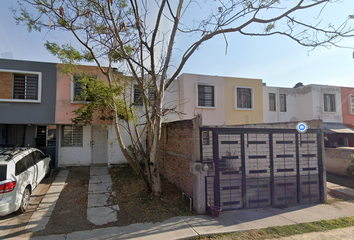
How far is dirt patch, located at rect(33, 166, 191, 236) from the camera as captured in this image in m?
4.71

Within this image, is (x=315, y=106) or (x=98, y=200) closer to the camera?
(x=98, y=200)

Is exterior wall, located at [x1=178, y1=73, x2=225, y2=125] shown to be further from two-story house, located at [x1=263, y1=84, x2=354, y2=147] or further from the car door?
the car door

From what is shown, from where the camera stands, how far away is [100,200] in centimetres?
626

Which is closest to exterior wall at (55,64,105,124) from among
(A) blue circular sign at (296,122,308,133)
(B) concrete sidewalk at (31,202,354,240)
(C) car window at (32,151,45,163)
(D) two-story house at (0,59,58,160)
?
(D) two-story house at (0,59,58,160)

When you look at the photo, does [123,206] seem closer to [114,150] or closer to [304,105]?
[114,150]

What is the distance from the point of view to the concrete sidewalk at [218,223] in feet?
13.8

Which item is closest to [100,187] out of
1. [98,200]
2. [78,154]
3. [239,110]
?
[98,200]

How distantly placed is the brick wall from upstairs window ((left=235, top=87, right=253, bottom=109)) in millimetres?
12162

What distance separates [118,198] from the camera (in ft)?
20.9

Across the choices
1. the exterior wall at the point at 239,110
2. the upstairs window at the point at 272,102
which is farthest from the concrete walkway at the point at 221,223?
the upstairs window at the point at 272,102

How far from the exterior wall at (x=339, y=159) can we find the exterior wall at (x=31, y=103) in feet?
43.9

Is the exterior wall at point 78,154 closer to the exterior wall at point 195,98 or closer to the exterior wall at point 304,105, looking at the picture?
the exterior wall at point 195,98

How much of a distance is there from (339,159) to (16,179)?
A: 12.4 meters

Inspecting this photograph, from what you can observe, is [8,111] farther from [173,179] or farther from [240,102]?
[240,102]
